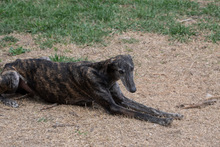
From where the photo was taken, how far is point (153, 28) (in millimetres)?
9156

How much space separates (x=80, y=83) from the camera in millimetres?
5324

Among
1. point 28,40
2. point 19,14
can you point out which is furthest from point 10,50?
point 19,14

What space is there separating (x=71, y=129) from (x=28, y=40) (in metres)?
4.38

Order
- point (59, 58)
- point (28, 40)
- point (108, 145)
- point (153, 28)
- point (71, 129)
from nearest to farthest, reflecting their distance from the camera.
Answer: point (108, 145)
point (71, 129)
point (59, 58)
point (28, 40)
point (153, 28)

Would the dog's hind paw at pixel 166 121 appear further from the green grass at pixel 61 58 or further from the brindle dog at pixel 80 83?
the green grass at pixel 61 58

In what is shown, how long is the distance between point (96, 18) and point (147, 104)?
461 centimetres

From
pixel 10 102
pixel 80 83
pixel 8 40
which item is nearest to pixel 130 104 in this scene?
pixel 80 83

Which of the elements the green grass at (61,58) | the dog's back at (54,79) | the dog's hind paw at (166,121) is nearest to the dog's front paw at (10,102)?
the dog's back at (54,79)

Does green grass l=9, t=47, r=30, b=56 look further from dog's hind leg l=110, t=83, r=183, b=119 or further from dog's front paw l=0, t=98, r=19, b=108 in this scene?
dog's hind leg l=110, t=83, r=183, b=119

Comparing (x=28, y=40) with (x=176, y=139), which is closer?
(x=176, y=139)

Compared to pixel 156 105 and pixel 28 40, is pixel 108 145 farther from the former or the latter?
pixel 28 40

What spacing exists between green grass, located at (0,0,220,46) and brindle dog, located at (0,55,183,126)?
2451 millimetres

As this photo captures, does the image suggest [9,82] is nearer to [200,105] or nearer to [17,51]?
[17,51]

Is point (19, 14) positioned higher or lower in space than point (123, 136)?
higher
